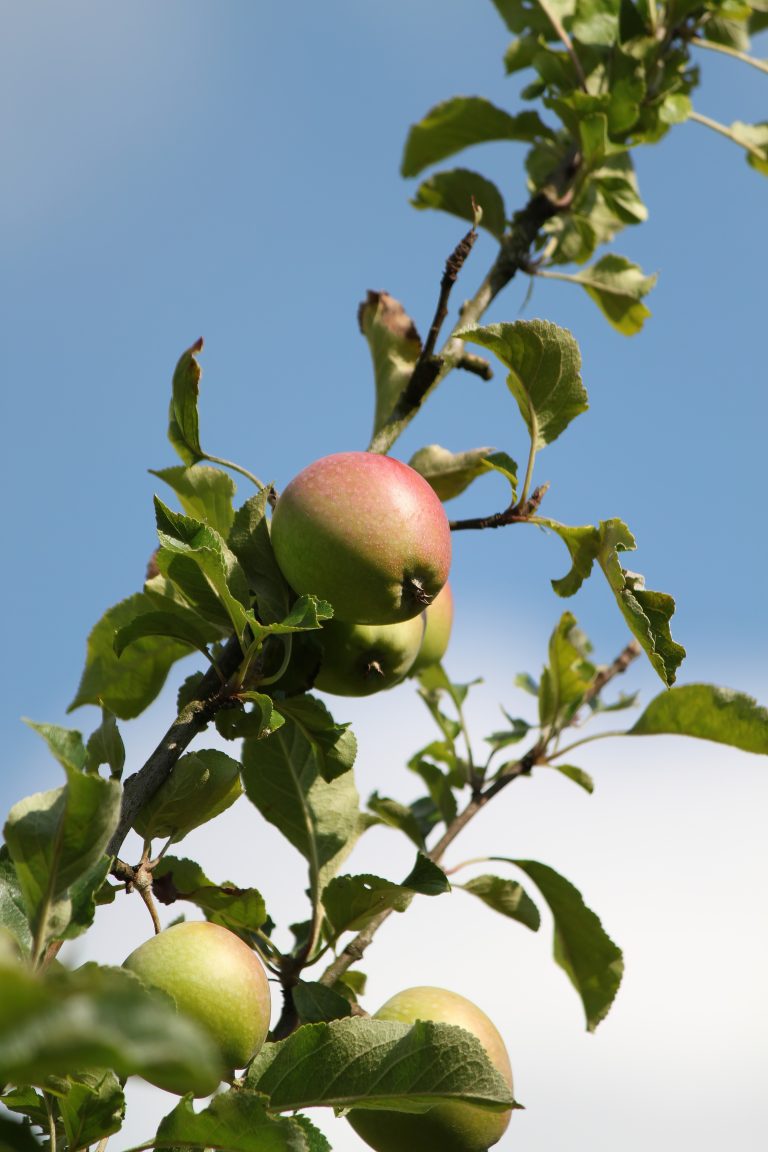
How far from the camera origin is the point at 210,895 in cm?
188

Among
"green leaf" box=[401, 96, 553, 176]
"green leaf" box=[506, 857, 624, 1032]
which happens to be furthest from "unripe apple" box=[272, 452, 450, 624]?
"green leaf" box=[401, 96, 553, 176]

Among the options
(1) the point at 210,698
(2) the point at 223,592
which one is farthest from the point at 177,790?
(2) the point at 223,592

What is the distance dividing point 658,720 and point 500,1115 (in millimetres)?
940

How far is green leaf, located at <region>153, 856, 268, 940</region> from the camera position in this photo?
179cm

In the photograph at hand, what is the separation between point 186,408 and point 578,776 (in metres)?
1.41

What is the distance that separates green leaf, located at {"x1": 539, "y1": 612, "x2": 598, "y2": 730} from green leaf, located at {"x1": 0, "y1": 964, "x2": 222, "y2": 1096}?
2265 mm

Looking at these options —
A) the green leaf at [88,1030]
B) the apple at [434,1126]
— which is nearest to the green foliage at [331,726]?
the green leaf at [88,1030]

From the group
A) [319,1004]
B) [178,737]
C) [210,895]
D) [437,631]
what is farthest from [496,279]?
[319,1004]

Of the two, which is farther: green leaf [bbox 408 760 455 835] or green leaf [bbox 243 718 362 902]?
green leaf [bbox 408 760 455 835]

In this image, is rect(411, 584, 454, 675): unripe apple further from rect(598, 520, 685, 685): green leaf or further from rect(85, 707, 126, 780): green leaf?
rect(85, 707, 126, 780): green leaf

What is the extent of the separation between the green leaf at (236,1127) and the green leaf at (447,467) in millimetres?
1131

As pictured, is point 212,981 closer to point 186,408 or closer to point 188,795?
point 188,795

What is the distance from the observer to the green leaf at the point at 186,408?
1.74 meters

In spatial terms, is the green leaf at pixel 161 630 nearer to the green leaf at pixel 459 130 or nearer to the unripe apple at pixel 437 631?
the unripe apple at pixel 437 631
